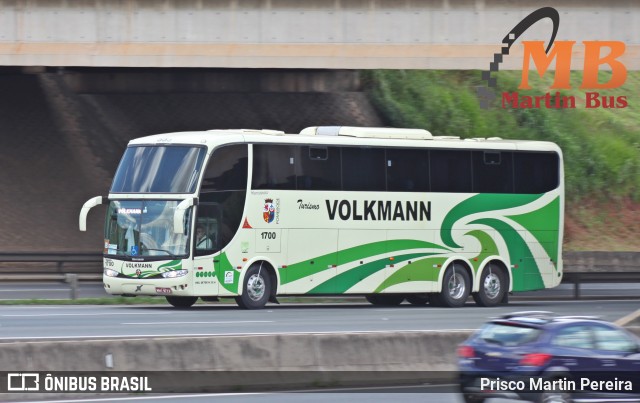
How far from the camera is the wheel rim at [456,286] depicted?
29.7 meters

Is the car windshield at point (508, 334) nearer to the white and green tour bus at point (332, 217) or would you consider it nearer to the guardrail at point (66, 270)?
the white and green tour bus at point (332, 217)

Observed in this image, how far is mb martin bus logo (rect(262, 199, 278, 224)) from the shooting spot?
26.8 m

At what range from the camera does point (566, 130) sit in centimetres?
5403

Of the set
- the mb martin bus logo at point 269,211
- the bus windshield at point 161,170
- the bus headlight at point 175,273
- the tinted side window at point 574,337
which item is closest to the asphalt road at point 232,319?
the bus headlight at point 175,273

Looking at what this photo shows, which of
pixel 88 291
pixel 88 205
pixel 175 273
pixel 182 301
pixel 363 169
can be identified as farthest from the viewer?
pixel 88 291

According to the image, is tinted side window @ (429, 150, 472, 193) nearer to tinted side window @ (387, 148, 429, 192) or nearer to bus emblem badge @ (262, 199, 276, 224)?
tinted side window @ (387, 148, 429, 192)

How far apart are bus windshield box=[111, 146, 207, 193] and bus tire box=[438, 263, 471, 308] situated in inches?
277

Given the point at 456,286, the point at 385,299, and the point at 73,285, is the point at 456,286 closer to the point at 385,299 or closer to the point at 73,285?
the point at 385,299

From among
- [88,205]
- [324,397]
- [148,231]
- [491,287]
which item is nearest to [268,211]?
[148,231]

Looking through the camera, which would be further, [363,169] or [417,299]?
[417,299]

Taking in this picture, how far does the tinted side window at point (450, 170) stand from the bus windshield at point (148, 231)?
6.50 metres

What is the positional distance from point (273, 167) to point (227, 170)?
110cm

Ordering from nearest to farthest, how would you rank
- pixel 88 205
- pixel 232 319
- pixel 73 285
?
pixel 232 319, pixel 88 205, pixel 73 285

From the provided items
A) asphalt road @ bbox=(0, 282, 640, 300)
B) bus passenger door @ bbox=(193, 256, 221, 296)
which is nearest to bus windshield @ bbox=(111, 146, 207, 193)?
bus passenger door @ bbox=(193, 256, 221, 296)
